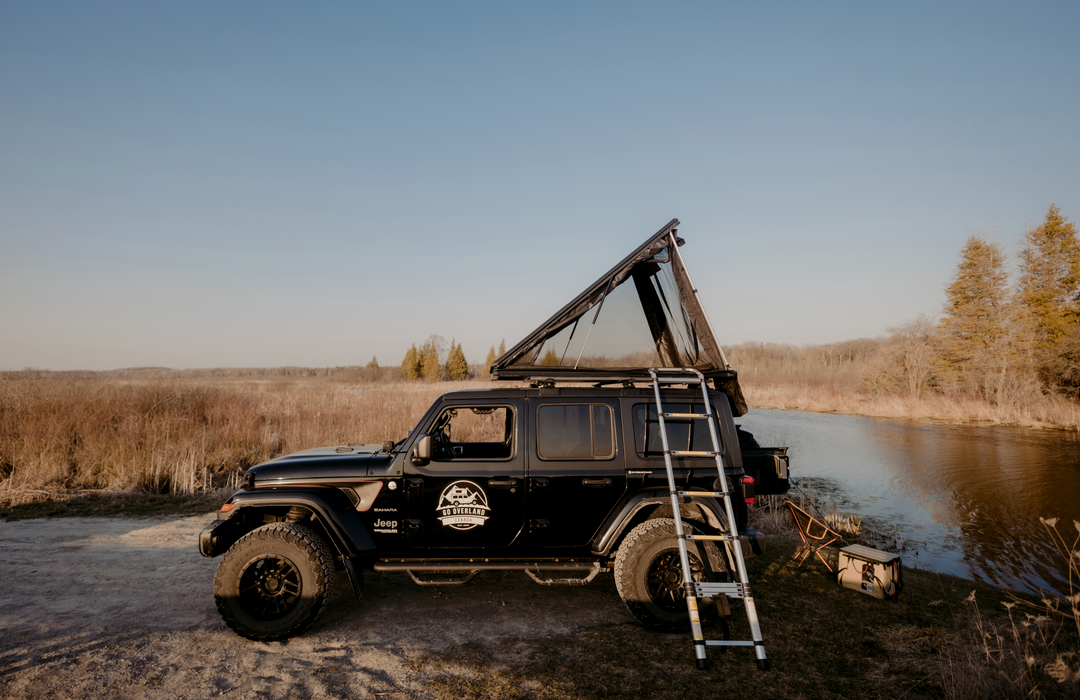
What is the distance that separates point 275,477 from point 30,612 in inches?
104

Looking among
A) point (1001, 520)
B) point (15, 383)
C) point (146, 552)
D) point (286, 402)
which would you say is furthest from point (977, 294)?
point (15, 383)

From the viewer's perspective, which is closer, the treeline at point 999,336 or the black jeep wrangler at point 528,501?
the black jeep wrangler at point 528,501

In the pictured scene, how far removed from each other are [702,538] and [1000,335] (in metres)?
35.3

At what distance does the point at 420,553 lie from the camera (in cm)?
462

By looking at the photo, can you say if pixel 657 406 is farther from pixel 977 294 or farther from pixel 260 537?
pixel 977 294

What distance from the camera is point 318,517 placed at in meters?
4.51

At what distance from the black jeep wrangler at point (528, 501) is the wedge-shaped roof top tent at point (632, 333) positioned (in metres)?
0.02

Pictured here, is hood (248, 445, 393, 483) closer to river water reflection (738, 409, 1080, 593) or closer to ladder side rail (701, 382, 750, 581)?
ladder side rail (701, 382, 750, 581)

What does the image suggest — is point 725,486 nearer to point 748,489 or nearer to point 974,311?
point 748,489

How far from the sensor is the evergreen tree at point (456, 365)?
71.8 m

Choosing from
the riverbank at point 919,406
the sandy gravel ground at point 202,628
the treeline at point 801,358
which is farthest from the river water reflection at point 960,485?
the treeline at point 801,358

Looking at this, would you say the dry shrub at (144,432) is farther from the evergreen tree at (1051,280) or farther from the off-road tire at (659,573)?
the evergreen tree at (1051,280)

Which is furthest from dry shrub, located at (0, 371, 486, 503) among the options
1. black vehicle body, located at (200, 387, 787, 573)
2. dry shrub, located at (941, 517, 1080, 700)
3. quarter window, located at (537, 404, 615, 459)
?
dry shrub, located at (941, 517, 1080, 700)

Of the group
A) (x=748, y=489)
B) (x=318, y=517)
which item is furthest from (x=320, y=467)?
(x=748, y=489)
